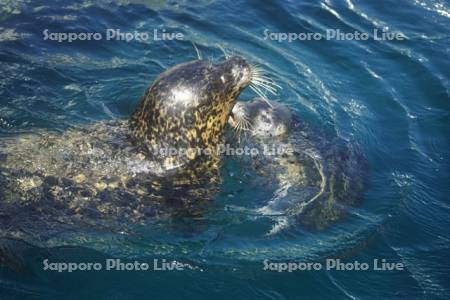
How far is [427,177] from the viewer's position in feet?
27.1

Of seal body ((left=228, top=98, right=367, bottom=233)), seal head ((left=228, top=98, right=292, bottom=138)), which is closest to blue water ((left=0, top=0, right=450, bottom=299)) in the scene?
seal body ((left=228, top=98, right=367, bottom=233))

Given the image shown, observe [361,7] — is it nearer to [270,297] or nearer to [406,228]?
[406,228]

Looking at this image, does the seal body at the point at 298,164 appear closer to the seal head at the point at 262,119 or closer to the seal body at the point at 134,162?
the seal head at the point at 262,119

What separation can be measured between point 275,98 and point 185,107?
3.36m

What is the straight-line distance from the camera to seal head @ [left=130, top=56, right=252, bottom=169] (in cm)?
668

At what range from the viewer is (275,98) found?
384 inches

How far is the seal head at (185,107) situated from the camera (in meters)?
6.68

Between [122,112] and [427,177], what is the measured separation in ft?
15.1

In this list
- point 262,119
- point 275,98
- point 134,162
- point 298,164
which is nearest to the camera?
point 134,162

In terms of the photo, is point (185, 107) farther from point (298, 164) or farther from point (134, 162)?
point (298, 164)

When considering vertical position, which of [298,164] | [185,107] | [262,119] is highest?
[185,107]

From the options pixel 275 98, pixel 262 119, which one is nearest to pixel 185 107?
pixel 262 119

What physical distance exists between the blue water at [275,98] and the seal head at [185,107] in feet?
2.53

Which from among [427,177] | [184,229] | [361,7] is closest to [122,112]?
[184,229]
